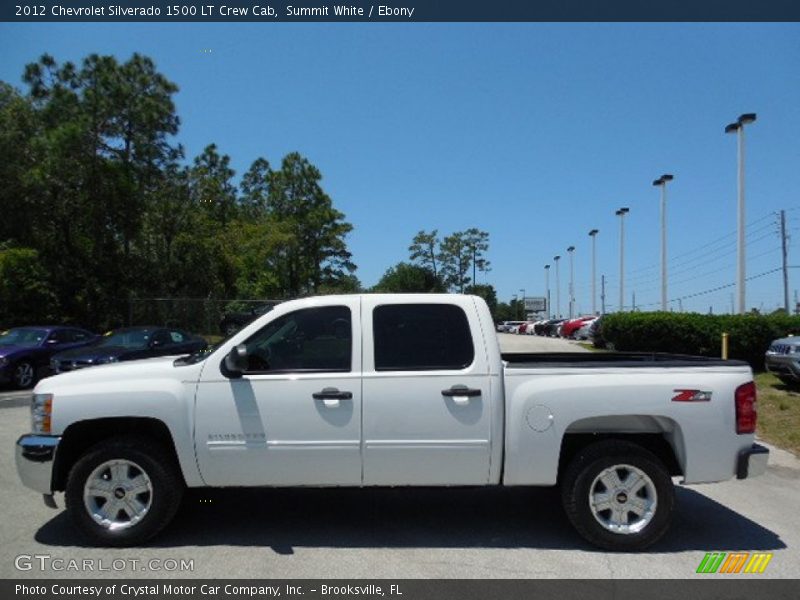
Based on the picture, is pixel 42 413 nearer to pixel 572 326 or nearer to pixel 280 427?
pixel 280 427

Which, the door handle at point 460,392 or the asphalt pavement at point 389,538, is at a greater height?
the door handle at point 460,392

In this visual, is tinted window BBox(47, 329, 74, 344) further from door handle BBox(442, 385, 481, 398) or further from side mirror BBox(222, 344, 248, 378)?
door handle BBox(442, 385, 481, 398)

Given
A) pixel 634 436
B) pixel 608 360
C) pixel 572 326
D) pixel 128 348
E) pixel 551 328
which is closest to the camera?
pixel 634 436

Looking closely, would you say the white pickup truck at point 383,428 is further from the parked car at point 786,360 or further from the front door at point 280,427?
the parked car at point 786,360

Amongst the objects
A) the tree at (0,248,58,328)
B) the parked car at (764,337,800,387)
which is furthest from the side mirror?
the tree at (0,248,58,328)

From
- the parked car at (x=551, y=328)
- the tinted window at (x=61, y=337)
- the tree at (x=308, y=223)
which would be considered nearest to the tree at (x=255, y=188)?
the tree at (x=308, y=223)

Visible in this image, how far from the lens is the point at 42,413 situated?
18.1ft

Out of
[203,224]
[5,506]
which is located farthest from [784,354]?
[203,224]

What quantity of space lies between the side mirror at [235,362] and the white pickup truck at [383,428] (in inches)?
0.6

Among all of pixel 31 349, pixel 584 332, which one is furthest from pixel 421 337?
pixel 584 332

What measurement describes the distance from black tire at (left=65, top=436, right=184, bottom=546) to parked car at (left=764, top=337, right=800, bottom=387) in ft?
40.3

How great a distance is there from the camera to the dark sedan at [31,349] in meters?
15.7

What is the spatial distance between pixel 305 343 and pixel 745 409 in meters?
3.35

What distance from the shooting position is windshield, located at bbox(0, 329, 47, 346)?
655 inches
